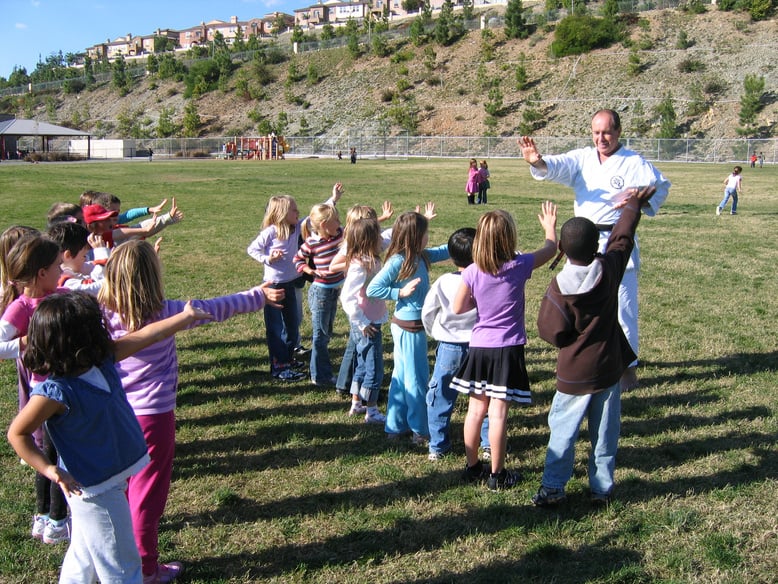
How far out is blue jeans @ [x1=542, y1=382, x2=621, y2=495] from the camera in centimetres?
391

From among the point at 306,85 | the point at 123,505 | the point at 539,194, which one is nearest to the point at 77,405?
the point at 123,505

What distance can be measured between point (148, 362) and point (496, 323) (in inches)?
80.5

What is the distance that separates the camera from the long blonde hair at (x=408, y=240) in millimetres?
4746

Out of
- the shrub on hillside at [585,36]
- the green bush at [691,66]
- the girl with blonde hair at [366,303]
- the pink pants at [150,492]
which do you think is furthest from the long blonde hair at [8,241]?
the shrub on hillside at [585,36]

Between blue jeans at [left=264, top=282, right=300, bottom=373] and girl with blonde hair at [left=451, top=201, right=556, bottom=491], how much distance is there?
8.42ft

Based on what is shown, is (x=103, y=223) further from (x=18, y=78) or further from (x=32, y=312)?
(x=18, y=78)

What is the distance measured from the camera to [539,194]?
985 inches

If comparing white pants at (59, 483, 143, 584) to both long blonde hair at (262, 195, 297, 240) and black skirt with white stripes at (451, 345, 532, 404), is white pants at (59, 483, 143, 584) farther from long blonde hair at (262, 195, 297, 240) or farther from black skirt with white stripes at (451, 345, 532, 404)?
long blonde hair at (262, 195, 297, 240)

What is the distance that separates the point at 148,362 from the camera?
3.49 metres

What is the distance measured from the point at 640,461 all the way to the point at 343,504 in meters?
2.14

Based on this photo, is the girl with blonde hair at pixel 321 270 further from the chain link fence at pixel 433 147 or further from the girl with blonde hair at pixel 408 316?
the chain link fence at pixel 433 147

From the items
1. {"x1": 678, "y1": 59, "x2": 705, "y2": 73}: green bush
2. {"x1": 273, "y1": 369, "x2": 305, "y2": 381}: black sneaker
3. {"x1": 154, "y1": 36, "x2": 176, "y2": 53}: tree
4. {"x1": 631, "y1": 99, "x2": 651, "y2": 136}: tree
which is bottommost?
{"x1": 273, "y1": 369, "x2": 305, "y2": 381}: black sneaker

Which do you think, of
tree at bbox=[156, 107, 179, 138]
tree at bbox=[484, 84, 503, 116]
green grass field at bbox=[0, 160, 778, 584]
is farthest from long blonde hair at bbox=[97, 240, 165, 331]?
tree at bbox=[156, 107, 179, 138]

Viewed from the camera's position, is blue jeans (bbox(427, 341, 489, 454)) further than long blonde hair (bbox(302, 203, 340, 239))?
No
